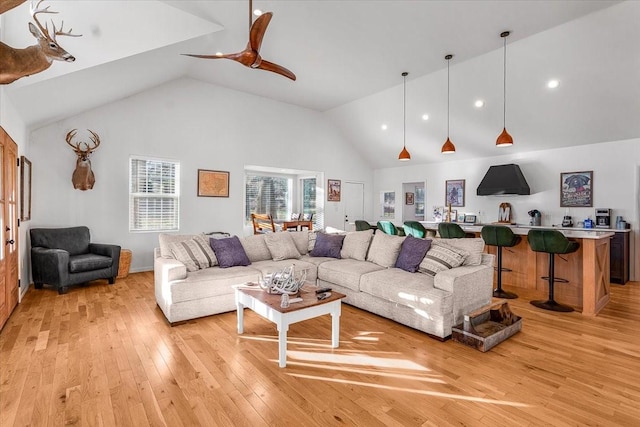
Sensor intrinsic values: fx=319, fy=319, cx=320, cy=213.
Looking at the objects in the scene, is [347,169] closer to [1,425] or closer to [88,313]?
[88,313]

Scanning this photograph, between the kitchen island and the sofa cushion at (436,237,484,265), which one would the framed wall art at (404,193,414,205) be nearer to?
the kitchen island

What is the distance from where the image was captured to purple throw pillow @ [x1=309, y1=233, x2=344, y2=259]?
468cm

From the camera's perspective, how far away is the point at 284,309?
8.43ft

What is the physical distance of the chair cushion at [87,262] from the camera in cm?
451

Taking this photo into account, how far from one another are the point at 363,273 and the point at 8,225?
399 centimetres

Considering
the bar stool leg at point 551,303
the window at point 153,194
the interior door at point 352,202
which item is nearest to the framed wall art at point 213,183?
the window at point 153,194

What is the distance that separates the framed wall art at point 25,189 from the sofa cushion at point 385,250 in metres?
4.71

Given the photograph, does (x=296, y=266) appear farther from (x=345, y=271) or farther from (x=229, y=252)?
(x=229, y=252)

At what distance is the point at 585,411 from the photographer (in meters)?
2.01

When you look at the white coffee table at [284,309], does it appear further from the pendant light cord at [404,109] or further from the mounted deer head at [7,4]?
the pendant light cord at [404,109]

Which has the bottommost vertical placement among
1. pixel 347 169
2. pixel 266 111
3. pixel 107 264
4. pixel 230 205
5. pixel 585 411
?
pixel 585 411

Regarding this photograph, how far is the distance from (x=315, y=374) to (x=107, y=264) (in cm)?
407

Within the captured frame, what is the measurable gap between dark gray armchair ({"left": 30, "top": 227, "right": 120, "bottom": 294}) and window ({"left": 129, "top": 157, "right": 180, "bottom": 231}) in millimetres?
858

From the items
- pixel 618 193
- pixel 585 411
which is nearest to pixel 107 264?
pixel 585 411
